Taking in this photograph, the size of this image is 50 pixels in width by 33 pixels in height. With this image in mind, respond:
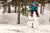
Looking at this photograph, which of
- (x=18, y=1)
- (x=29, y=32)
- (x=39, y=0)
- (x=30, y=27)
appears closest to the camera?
(x=29, y=32)

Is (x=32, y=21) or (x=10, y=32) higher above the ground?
(x=32, y=21)

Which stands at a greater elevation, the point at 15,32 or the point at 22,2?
the point at 22,2

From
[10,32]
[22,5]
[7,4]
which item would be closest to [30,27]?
[10,32]

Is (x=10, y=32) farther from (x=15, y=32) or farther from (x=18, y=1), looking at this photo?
(x=18, y=1)

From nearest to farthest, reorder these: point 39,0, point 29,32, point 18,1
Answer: point 29,32
point 18,1
point 39,0

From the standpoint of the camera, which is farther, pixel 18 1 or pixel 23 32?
pixel 18 1

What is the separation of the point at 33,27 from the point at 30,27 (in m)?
0.23

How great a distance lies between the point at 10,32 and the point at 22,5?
262cm

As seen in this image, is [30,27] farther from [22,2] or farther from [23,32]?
[22,2]

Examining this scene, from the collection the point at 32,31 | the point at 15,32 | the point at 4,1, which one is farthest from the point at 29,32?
the point at 4,1

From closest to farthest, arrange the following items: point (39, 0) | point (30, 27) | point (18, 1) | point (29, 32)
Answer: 1. point (29, 32)
2. point (30, 27)
3. point (18, 1)
4. point (39, 0)

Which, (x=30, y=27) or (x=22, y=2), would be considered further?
(x=22, y=2)

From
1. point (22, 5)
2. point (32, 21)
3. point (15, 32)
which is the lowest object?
point (15, 32)

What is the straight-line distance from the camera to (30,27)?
5.88 m
